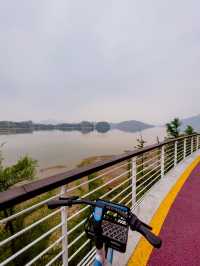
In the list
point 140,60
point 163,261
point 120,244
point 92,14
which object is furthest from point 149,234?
point 140,60

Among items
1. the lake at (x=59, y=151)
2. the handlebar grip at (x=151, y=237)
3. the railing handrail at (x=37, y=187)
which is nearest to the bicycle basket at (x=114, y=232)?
the handlebar grip at (x=151, y=237)

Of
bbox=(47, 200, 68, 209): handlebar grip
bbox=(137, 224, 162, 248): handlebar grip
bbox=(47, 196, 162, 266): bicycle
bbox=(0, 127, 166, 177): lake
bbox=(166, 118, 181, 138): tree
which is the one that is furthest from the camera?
bbox=(0, 127, 166, 177): lake

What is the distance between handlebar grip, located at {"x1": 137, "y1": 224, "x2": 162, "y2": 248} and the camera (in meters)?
0.77

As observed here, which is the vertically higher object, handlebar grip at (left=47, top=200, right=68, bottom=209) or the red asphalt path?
handlebar grip at (left=47, top=200, right=68, bottom=209)

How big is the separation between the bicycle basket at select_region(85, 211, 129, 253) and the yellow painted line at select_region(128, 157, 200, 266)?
1516mm

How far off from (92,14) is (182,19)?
19.1ft

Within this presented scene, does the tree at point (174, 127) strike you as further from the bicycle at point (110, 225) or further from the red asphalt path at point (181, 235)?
the bicycle at point (110, 225)

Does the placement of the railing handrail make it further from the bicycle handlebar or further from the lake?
the lake

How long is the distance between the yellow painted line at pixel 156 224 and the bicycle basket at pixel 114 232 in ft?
4.97

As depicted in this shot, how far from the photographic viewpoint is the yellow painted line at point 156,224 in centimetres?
225

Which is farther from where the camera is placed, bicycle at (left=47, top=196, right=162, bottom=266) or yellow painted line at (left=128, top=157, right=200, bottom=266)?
yellow painted line at (left=128, top=157, right=200, bottom=266)

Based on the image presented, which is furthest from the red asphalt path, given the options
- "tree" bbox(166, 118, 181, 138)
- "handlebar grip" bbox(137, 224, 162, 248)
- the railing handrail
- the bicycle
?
"tree" bbox(166, 118, 181, 138)

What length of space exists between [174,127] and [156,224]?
22.5 meters

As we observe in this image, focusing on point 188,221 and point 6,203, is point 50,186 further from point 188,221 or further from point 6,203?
point 188,221
